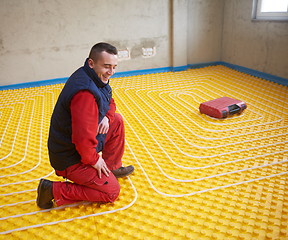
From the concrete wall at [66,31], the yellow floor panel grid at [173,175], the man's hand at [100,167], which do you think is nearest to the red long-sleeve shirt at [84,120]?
the man's hand at [100,167]

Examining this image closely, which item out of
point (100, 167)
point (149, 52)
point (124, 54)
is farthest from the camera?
point (149, 52)

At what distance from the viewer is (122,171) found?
8.51 ft

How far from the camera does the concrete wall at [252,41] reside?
5.14 m

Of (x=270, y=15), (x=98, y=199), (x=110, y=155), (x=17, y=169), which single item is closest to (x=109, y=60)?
(x=110, y=155)

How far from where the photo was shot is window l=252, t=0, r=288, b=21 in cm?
507

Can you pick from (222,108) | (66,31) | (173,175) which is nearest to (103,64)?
(173,175)

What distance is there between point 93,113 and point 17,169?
1.47 metres

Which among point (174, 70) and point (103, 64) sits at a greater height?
point (103, 64)

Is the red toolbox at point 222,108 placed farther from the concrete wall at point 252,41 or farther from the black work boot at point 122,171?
the concrete wall at point 252,41

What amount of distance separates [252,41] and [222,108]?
9.12ft

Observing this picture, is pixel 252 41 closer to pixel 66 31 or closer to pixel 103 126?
pixel 66 31

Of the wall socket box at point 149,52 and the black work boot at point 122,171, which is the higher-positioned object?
the wall socket box at point 149,52

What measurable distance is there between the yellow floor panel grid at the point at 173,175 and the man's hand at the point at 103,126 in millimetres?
584

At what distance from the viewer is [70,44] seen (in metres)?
5.84
